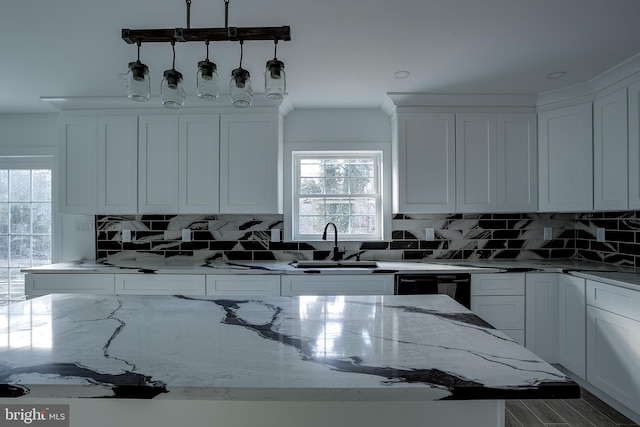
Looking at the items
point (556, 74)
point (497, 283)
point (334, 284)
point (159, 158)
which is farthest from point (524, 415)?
point (159, 158)

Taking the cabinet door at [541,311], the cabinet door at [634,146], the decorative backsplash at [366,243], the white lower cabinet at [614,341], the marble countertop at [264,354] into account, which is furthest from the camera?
the decorative backsplash at [366,243]

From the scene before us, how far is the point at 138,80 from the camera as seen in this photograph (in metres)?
1.36

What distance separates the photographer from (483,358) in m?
0.98

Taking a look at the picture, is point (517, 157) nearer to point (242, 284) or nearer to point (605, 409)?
point (605, 409)

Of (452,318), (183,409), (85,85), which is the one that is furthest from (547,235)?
(85,85)

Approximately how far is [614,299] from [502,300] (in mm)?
734

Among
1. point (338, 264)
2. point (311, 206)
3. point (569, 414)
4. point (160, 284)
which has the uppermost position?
point (311, 206)

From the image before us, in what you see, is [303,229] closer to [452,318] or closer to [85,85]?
[85,85]

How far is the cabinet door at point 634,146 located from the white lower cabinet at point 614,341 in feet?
2.17

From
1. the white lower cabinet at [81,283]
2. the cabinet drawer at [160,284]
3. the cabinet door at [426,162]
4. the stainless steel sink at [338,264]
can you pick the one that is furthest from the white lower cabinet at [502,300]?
the white lower cabinet at [81,283]

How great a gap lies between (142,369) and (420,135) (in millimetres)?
2938

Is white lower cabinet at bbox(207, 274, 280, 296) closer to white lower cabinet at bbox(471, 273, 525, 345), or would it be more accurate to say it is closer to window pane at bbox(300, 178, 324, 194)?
window pane at bbox(300, 178, 324, 194)

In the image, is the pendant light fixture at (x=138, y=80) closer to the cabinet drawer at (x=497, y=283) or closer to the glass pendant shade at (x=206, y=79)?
the glass pendant shade at (x=206, y=79)

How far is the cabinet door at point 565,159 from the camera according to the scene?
3008 mm
